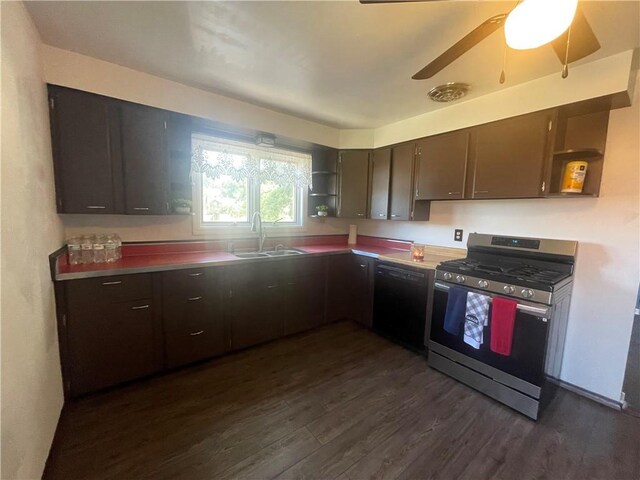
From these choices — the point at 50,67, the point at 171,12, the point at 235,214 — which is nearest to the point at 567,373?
the point at 235,214

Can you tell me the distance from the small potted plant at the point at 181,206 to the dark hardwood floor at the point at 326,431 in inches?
53.8

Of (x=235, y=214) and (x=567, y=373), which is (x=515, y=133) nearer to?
(x=567, y=373)

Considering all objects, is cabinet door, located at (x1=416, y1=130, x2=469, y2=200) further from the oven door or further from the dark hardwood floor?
the dark hardwood floor

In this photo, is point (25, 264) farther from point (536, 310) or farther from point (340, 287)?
point (536, 310)

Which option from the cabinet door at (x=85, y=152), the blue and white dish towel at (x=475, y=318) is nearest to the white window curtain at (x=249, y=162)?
the cabinet door at (x=85, y=152)

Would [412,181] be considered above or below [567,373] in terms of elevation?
above

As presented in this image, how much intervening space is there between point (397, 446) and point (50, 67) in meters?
3.27

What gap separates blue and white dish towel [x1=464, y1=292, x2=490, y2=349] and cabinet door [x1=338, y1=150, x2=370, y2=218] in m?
1.66

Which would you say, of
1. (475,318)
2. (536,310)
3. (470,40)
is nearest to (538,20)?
(470,40)

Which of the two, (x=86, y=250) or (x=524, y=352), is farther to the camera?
(x=86, y=250)

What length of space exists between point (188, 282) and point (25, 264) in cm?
103

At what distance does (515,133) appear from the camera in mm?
2195

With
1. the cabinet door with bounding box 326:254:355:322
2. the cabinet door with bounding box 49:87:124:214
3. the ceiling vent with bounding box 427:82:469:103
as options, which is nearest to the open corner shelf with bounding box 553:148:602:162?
the ceiling vent with bounding box 427:82:469:103

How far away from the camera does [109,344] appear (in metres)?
1.92
